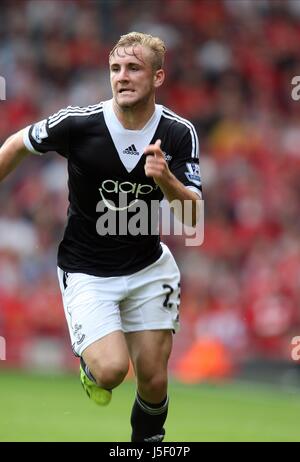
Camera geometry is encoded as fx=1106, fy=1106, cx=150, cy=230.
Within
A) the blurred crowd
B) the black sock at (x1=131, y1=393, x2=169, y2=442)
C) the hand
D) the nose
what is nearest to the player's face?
the nose

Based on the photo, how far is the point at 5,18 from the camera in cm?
1661

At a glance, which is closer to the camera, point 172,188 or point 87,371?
point 172,188

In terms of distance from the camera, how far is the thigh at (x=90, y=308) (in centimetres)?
628

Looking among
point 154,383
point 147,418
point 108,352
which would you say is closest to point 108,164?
point 108,352

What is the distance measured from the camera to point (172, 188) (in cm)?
591

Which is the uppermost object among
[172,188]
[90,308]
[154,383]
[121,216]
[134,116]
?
[134,116]

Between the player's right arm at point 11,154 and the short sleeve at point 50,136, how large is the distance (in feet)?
0.12

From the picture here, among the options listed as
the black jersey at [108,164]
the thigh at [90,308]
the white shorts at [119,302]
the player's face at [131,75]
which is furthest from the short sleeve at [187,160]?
the thigh at [90,308]

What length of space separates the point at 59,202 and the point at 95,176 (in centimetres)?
780

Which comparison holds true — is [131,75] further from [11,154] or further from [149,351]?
[149,351]

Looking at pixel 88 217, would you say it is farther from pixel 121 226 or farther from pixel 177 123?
pixel 177 123

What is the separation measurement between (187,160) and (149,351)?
44.2 inches

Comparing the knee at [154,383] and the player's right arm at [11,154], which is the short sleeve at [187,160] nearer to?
the player's right arm at [11,154]

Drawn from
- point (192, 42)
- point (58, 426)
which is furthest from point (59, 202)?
point (58, 426)
